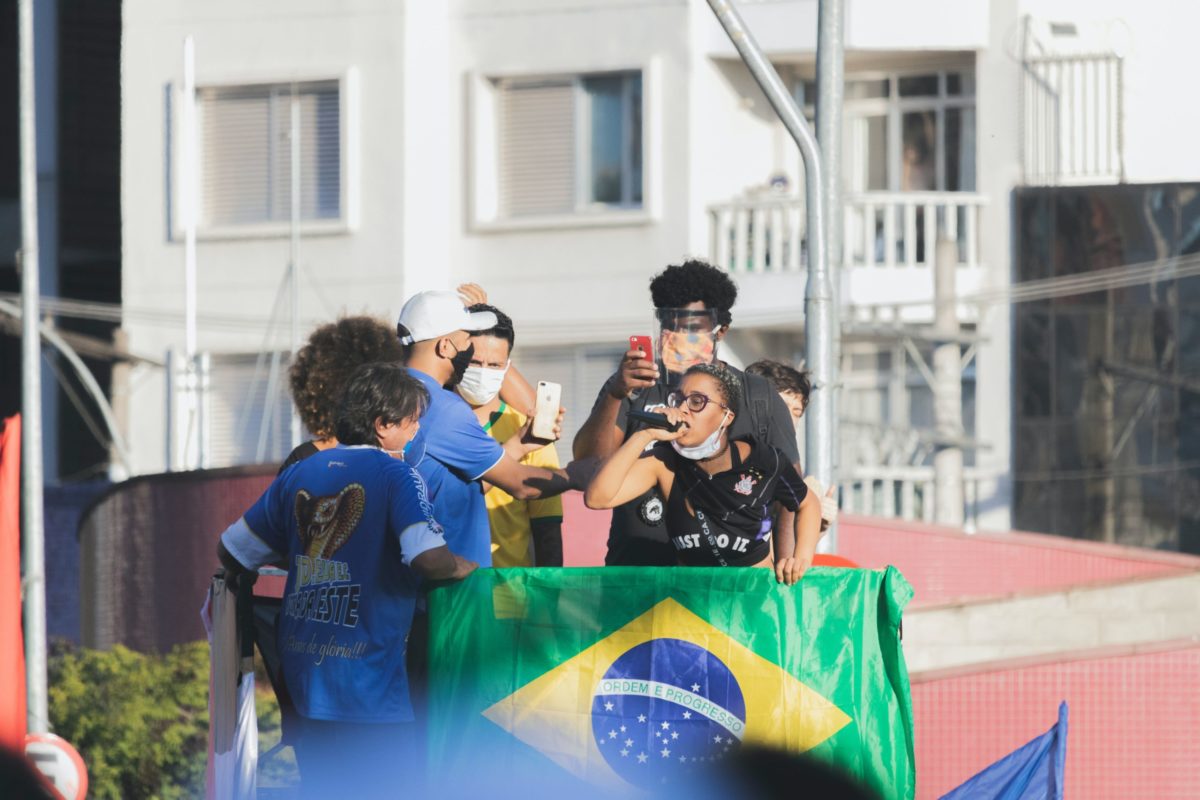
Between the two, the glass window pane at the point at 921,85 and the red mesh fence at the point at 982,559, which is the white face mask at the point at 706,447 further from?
the glass window pane at the point at 921,85

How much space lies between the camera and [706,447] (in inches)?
281

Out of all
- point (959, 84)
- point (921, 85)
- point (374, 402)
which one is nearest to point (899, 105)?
point (921, 85)

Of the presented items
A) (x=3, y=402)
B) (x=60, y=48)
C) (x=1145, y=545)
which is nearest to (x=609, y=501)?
(x=1145, y=545)

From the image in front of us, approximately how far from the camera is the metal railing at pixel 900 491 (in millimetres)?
22375

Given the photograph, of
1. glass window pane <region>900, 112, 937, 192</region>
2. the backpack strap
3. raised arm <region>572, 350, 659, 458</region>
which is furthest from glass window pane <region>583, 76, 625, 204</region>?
the backpack strap

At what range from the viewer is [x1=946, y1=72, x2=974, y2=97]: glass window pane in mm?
23484

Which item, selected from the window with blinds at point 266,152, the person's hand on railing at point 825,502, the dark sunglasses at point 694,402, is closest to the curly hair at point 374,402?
the dark sunglasses at point 694,402

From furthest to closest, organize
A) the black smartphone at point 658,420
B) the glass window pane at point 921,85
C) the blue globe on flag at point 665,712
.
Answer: the glass window pane at point 921,85
the black smartphone at point 658,420
the blue globe on flag at point 665,712

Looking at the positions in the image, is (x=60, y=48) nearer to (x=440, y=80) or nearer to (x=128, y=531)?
(x=440, y=80)

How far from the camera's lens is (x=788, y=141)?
24094mm

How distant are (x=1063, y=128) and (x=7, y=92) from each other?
47.5 ft

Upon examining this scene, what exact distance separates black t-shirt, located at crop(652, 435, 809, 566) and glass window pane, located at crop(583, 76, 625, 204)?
16.7 meters

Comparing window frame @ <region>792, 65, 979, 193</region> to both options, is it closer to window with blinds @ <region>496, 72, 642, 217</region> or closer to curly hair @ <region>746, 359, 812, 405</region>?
window with blinds @ <region>496, 72, 642, 217</region>

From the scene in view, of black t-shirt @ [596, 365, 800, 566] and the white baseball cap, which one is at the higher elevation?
the white baseball cap
